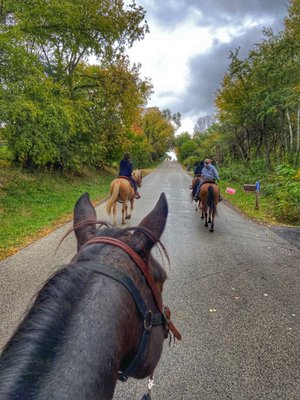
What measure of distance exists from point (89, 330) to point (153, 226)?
614mm

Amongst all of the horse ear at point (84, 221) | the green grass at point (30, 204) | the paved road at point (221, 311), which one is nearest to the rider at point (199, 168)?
the paved road at point (221, 311)

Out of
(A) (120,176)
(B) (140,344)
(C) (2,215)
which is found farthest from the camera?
(A) (120,176)

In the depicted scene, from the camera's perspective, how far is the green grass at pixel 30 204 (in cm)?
723

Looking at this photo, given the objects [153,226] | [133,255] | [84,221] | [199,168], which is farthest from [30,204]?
[133,255]

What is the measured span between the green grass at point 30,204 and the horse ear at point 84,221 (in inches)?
196

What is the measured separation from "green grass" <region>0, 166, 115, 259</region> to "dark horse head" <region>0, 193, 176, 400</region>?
552cm

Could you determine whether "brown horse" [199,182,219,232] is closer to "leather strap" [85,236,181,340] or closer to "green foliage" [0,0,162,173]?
"green foliage" [0,0,162,173]

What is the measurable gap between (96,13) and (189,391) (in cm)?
1544

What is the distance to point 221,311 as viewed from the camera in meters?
3.81

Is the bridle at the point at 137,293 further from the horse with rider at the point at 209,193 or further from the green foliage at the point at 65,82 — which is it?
the green foliage at the point at 65,82

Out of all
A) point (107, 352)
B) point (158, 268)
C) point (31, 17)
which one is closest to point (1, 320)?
point (158, 268)

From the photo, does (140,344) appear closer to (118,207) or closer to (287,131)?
(118,207)

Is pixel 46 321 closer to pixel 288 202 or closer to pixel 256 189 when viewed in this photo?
pixel 288 202

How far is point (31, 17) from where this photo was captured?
9.05 metres
